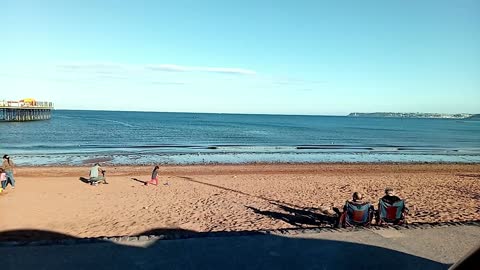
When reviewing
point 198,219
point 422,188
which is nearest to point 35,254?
point 198,219

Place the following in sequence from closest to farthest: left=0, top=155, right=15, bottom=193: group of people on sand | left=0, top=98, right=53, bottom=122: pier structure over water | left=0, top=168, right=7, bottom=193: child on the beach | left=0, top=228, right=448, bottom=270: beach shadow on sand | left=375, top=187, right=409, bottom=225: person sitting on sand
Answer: left=0, top=228, right=448, bottom=270: beach shadow on sand → left=375, top=187, right=409, bottom=225: person sitting on sand → left=0, top=155, right=15, bottom=193: group of people on sand → left=0, top=168, right=7, bottom=193: child on the beach → left=0, top=98, right=53, bottom=122: pier structure over water

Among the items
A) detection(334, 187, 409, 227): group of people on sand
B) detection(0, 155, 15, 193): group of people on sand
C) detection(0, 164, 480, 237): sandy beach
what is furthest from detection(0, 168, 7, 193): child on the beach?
detection(334, 187, 409, 227): group of people on sand

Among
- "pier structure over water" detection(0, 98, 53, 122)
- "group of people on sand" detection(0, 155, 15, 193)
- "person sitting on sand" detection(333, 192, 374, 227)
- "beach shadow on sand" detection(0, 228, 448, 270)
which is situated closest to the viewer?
"beach shadow on sand" detection(0, 228, 448, 270)

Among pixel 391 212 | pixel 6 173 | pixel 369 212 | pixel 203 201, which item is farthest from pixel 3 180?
pixel 391 212

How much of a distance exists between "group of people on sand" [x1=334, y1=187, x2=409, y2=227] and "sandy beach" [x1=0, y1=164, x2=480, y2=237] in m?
1.31

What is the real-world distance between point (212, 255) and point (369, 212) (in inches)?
150

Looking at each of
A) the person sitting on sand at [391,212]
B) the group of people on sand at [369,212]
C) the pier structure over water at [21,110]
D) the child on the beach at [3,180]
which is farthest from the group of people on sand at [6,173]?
the pier structure over water at [21,110]

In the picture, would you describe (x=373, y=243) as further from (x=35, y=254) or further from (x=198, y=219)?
(x=35, y=254)

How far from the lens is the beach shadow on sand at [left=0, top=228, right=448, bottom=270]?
571 centimetres

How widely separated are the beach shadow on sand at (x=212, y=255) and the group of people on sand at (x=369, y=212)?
1502mm

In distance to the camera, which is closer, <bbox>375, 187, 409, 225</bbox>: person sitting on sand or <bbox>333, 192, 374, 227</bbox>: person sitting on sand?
<bbox>333, 192, 374, 227</bbox>: person sitting on sand

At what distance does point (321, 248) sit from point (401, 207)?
2.96 metres

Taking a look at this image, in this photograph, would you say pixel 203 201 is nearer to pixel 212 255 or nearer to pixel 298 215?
pixel 298 215

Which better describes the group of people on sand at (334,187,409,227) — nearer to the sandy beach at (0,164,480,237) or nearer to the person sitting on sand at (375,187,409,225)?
the person sitting on sand at (375,187,409,225)
